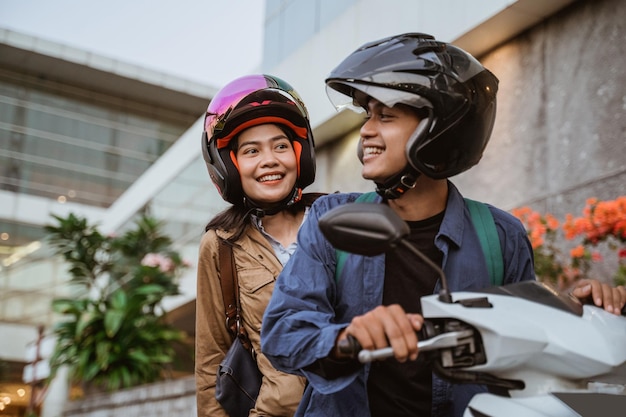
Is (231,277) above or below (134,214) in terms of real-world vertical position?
below

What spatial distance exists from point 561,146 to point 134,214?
54.3 feet

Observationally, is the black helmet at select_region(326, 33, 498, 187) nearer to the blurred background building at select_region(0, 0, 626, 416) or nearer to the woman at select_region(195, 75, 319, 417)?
the woman at select_region(195, 75, 319, 417)

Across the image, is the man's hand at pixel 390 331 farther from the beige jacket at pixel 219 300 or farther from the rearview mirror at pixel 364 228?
the beige jacket at pixel 219 300

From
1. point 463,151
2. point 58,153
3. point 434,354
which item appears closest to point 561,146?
point 463,151

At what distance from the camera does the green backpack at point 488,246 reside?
1.92m

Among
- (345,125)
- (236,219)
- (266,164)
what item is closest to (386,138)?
(266,164)

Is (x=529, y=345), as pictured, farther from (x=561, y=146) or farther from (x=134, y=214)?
(x=134, y=214)

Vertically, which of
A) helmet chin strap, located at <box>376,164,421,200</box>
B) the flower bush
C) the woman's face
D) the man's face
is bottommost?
helmet chin strap, located at <box>376,164,421,200</box>

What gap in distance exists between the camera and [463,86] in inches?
73.5

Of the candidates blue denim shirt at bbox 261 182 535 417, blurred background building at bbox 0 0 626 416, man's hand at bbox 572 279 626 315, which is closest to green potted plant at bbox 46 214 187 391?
blurred background building at bbox 0 0 626 416

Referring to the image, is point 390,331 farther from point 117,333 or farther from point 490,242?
point 117,333

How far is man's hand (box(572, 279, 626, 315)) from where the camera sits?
170 cm

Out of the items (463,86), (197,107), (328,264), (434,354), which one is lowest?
(434,354)

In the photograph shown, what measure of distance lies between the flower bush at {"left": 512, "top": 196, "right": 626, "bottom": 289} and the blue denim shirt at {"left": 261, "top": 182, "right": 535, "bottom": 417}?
4.00 m
